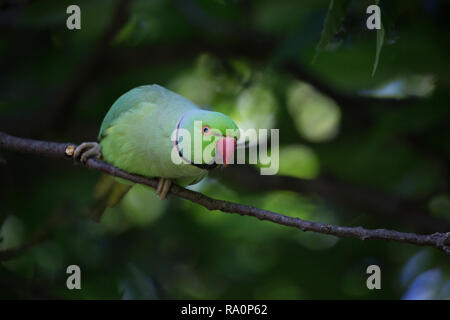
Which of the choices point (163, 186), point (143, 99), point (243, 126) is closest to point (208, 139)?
point (163, 186)

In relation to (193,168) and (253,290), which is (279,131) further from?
(193,168)

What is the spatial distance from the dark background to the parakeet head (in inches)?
78.9

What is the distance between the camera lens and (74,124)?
5.52m

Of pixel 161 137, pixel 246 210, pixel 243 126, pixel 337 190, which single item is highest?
pixel 243 126

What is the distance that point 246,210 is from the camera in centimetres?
281

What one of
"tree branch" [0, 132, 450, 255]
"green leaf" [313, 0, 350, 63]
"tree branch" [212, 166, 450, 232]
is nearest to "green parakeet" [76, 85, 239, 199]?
"tree branch" [0, 132, 450, 255]

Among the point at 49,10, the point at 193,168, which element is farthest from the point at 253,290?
the point at 49,10

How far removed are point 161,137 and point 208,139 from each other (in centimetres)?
39

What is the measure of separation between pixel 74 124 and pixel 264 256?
2.68 meters

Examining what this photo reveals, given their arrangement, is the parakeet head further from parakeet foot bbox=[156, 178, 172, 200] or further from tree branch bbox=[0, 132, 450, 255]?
parakeet foot bbox=[156, 178, 172, 200]

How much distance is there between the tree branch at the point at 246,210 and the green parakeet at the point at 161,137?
126 millimetres

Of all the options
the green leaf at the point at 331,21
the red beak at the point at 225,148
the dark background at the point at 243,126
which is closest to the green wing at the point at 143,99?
the red beak at the point at 225,148

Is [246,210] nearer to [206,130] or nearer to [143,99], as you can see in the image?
[206,130]

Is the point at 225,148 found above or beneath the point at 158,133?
beneath
